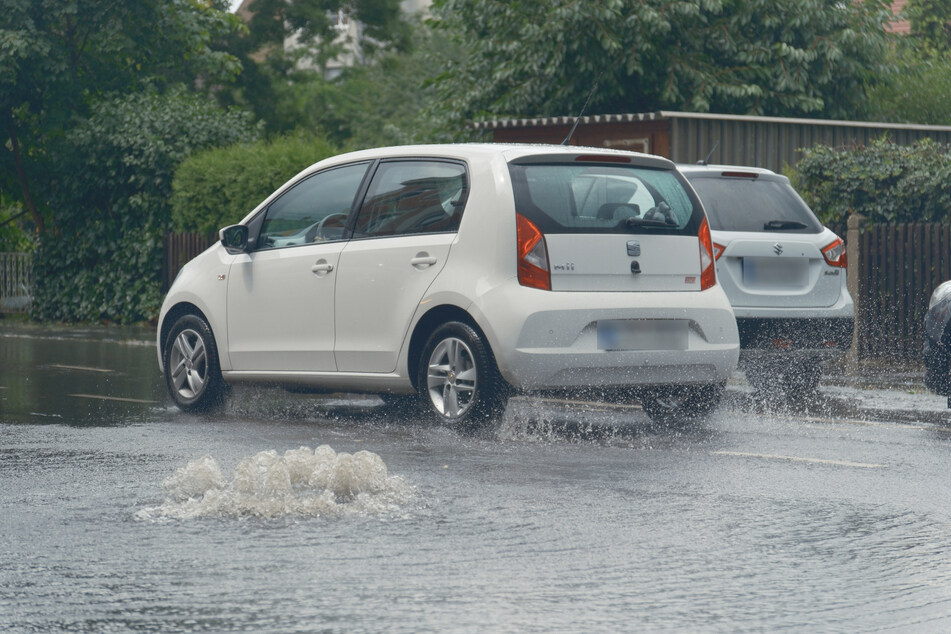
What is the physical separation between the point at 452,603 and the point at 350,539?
1099 mm

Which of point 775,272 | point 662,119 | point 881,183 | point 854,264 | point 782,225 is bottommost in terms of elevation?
point 854,264

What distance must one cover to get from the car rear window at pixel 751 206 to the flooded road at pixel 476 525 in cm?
187

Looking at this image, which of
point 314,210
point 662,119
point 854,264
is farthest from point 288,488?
point 662,119

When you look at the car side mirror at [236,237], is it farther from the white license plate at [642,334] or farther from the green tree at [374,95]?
the green tree at [374,95]

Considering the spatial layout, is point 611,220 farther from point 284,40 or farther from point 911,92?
point 284,40

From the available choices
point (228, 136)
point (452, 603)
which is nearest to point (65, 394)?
point (452, 603)

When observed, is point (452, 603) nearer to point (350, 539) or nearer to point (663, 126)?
point (350, 539)

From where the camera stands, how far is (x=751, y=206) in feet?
38.0

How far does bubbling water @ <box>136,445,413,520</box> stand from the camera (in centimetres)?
638

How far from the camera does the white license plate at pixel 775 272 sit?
36.8 feet

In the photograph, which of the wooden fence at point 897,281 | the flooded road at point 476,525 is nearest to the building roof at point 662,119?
the wooden fence at point 897,281

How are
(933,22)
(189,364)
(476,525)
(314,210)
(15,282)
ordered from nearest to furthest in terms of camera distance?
1. (476,525)
2. (314,210)
3. (189,364)
4. (15,282)
5. (933,22)

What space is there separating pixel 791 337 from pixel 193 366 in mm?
4274

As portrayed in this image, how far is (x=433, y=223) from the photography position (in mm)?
9375
